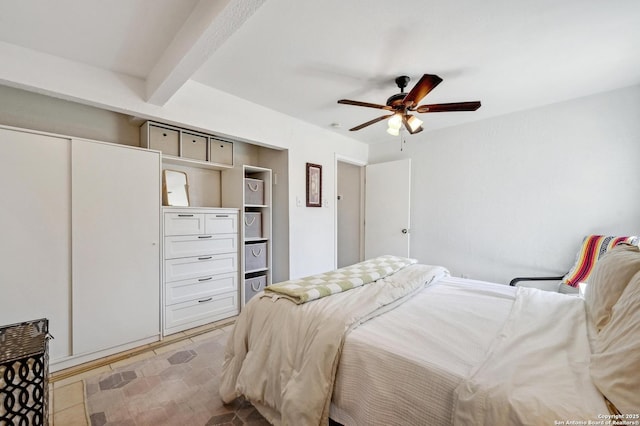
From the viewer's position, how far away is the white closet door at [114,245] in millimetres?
2053

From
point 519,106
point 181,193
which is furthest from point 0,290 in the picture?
point 519,106

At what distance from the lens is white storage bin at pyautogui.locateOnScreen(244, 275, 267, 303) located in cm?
311

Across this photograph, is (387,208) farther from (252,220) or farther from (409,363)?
(409,363)

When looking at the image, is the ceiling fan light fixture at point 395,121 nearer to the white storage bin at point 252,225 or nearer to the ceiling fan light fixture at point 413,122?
the ceiling fan light fixture at point 413,122

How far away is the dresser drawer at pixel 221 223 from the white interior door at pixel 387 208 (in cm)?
223

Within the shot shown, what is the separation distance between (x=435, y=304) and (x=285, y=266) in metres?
2.10

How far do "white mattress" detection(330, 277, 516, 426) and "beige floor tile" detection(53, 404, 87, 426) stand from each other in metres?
1.50

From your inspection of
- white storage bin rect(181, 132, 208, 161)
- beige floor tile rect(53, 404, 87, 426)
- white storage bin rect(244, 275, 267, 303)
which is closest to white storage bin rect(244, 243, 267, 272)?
white storage bin rect(244, 275, 267, 303)

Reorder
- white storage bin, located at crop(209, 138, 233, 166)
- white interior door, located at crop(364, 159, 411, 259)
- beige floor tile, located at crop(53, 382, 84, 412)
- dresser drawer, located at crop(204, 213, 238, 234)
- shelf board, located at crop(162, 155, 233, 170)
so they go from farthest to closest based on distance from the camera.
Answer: white interior door, located at crop(364, 159, 411, 259) → white storage bin, located at crop(209, 138, 233, 166) → dresser drawer, located at crop(204, 213, 238, 234) → shelf board, located at crop(162, 155, 233, 170) → beige floor tile, located at crop(53, 382, 84, 412)

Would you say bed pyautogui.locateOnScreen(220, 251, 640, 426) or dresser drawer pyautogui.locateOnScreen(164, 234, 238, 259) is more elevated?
dresser drawer pyautogui.locateOnScreen(164, 234, 238, 259)

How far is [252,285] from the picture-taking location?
3.16m

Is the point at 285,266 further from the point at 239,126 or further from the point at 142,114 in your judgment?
the point at 142,114

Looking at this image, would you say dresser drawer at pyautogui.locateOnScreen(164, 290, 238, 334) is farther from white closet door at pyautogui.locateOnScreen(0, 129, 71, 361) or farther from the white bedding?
the white bedding

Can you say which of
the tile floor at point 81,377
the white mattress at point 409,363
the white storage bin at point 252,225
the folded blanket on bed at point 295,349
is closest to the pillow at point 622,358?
the white mattress at point 409,363
